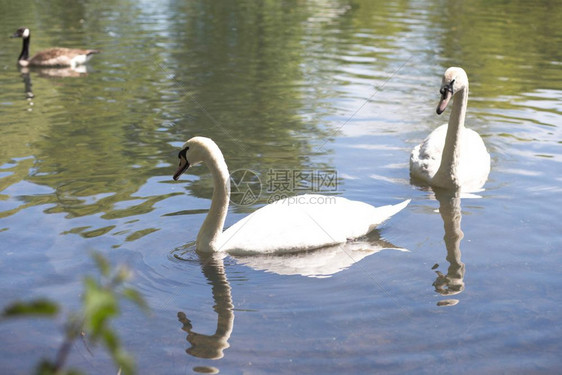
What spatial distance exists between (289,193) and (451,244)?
7.89ft

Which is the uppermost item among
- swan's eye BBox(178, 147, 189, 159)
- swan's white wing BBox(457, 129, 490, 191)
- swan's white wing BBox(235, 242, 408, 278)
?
swan's eye BBox(178, 147, 189, 159)

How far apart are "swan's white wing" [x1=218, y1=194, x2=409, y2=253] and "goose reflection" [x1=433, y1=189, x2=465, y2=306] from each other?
→ 0.93 meters

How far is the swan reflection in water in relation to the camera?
605 cm

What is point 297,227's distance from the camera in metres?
7.32

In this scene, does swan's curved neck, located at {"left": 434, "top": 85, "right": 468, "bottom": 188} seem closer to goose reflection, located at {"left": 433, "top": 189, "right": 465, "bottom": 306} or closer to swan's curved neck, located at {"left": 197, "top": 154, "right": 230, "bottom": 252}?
goose reflection, located at {"left": 433, "top": 189, "right": 465, "bottom": 306}

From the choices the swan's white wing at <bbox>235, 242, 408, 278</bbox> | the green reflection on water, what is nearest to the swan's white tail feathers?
the swan's white wing at <bbox>235, 242, 408, 278</bbox>

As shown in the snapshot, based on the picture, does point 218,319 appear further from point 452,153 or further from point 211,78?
point 211,78

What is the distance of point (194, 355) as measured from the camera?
544cm

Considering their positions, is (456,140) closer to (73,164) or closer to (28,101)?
(73,164)

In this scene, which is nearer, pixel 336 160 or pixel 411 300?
pixel 411 300

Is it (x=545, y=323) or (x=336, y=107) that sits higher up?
(x=545, y=323)

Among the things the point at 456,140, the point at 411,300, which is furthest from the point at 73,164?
the point at 411,300

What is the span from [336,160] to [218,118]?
3400mm

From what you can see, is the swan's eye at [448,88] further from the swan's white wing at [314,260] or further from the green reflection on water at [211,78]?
the swan's white wing at [314,260]
